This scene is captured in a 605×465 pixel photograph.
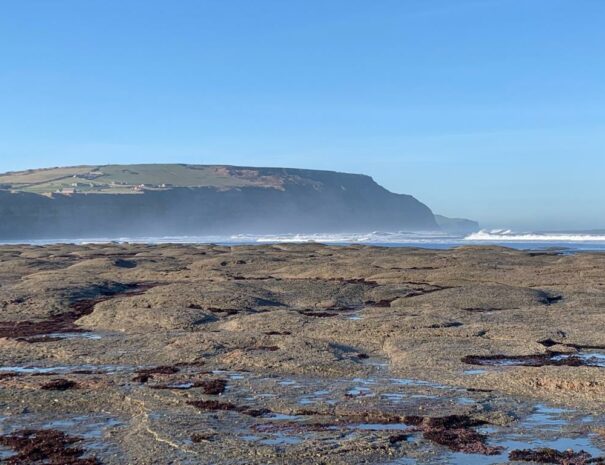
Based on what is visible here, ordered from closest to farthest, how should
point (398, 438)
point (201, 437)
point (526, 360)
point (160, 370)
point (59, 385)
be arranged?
1. point (398, 438)
2. point (201, 437)
3. point (59, 385)
4. point (160, 370)
5. point (526, 360)

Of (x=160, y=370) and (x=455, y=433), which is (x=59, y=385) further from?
(x=455, y=433)

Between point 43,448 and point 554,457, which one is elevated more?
point 554,457

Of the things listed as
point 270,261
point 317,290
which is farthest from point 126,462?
point 270,261

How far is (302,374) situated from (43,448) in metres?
7.73

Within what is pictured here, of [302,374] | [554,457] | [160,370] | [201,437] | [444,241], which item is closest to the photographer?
[554,457]

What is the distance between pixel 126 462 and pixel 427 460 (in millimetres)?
4862

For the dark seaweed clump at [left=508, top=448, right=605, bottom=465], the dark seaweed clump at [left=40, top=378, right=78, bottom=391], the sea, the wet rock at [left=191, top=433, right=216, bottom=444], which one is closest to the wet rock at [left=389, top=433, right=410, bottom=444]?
the dark seaweed clump at [left=508, top=448, right=605, bottom=465]

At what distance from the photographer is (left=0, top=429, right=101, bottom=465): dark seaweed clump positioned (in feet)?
45.0

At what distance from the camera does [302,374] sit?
20.8 meters

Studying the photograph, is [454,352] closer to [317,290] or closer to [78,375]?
[78,375]

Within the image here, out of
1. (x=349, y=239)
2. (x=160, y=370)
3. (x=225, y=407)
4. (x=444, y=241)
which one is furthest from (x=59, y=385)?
(x=349, y=239)

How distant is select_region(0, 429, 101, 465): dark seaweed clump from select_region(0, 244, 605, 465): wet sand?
0.19ft

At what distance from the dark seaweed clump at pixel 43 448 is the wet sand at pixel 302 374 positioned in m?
0.06

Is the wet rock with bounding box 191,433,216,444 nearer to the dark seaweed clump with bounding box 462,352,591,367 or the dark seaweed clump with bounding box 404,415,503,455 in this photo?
the dark seaweed clump with bounding box 404,415,503,455
